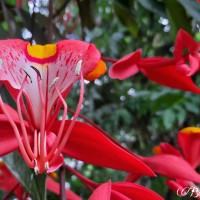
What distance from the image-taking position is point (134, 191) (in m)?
0.45

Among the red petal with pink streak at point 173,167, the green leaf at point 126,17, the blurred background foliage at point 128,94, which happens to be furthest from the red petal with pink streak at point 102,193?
the green leaf at point 126,17

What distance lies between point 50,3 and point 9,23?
7cm

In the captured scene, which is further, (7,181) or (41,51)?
(7,181)

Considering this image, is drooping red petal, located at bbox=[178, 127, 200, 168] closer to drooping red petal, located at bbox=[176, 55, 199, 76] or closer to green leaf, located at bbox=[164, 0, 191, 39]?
drooping red petal, located at bbox=[176, 55, 199, 76]

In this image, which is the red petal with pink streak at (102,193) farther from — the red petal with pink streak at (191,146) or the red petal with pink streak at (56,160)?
the red petal with pink streak at (191,146)

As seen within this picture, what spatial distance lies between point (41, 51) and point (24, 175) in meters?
0.11

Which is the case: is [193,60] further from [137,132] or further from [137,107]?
[137,132]

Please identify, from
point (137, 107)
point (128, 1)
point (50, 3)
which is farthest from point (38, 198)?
point (137, 107)

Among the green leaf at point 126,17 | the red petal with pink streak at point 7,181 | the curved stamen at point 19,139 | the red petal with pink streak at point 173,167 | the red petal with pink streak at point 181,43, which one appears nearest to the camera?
the curved stamen at point 19,139

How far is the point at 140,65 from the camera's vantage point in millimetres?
618

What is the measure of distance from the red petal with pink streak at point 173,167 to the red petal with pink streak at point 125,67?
0.33 feet

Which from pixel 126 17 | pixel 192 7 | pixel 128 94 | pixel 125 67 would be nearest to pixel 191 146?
pixel 125 67

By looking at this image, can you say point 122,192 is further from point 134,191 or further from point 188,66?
point 188,66

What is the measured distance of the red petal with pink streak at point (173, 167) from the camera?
507 mm
